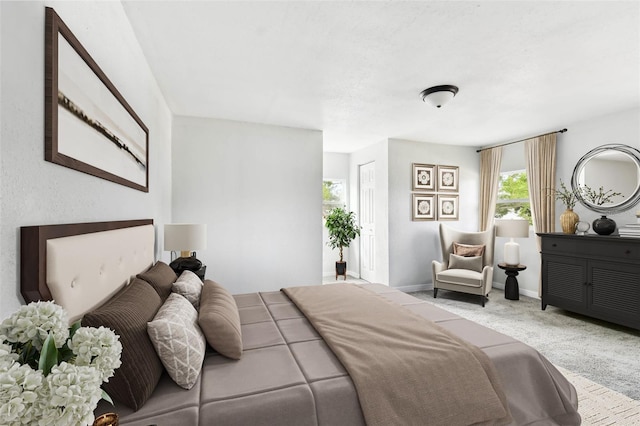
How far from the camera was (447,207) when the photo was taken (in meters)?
5.52

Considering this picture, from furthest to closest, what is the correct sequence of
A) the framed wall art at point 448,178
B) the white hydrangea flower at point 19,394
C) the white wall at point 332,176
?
1. the white wall at point 332,176
2. the framed wall art at point 448,178
3. the white hydrangea flower at point 19,394

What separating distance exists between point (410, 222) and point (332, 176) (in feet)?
6.39

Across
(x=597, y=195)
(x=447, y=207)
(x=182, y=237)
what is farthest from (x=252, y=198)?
(x=597, y=195)

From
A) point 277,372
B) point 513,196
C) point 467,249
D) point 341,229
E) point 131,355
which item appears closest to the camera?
point 131,355

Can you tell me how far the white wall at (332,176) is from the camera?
6.41 meters

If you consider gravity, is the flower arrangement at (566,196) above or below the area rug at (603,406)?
above

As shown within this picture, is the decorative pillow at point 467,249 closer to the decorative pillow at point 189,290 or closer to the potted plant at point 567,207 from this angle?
the potted plant at point 567,207

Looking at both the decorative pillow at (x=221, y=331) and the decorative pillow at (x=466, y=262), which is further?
the decorative pillow at (x=466, y=262)

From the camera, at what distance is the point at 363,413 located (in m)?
1.27

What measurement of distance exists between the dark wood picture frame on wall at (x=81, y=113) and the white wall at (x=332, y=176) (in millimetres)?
4626

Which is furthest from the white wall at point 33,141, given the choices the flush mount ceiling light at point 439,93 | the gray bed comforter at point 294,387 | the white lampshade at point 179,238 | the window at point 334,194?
the window at point 334,194

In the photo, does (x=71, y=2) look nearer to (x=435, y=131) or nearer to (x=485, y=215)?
(x=435, y=131)

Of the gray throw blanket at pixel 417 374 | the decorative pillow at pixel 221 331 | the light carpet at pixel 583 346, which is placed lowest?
the light carpet at pixel 583 346

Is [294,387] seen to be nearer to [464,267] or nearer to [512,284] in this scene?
[464,267]
